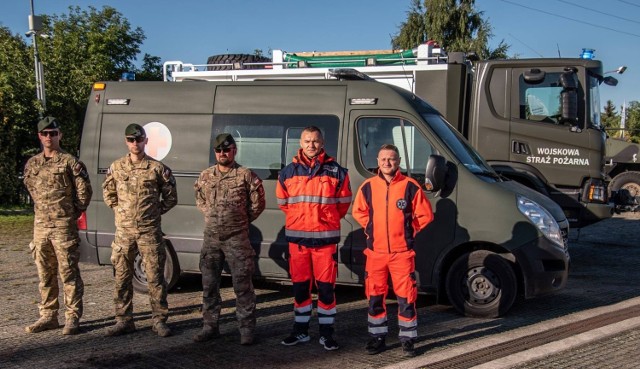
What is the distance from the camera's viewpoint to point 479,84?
31.9 feet

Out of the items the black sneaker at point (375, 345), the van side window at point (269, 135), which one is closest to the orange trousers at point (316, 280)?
the black sneaker at point (375, 345)

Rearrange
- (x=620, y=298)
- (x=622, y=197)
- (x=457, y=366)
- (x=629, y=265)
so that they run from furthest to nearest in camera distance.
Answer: (x=622, y=197)
(x=629, y=265)
(x=620, y=298)
(x=457, y=366)

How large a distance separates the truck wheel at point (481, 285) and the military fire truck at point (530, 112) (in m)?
3.11

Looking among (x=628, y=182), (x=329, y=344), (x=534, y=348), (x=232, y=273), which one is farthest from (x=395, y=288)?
(x=628, y=182)

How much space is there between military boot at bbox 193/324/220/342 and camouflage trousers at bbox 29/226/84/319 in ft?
3.98

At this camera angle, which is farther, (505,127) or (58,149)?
(505,127)

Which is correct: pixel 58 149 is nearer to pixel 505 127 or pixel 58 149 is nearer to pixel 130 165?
pixel 130 165

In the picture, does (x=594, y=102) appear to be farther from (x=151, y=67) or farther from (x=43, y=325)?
(x=151, y=67)

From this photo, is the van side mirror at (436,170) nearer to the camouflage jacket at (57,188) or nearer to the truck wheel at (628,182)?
the camouflage jacket at (57,188)

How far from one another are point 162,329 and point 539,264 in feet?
11.7

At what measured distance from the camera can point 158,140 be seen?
298 inches

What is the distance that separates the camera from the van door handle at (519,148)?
9.55m

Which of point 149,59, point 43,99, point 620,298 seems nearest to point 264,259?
point 620,298

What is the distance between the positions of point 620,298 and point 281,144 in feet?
13.8
